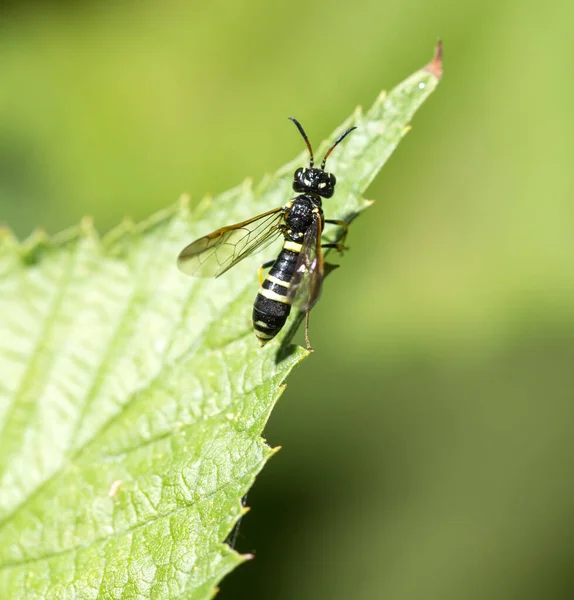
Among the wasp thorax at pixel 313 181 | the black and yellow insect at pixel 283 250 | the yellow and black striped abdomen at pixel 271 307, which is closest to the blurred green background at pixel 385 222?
the black and yellow insect at pixel 283 250

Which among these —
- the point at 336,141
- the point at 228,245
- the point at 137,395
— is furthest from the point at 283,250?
the point at 137,395

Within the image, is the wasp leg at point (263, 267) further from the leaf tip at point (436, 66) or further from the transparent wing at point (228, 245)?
the leaf tip at point (436, 66)

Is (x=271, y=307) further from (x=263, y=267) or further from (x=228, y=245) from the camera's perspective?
(x=228, y=245)

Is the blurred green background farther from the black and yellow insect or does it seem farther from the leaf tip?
the leaf tip

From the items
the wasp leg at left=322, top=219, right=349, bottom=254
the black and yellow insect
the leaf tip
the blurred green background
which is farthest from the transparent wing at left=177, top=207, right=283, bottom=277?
the blurred green background

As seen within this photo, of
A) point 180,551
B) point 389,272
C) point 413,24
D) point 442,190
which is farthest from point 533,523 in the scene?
point 413,24
